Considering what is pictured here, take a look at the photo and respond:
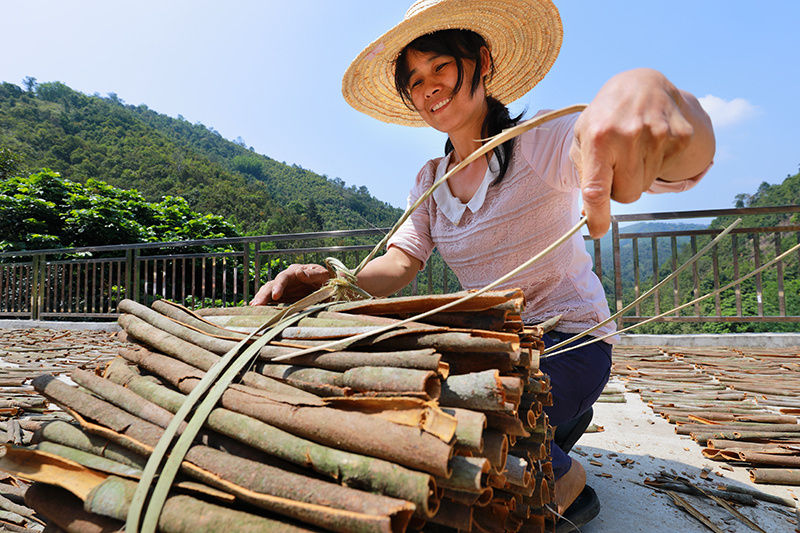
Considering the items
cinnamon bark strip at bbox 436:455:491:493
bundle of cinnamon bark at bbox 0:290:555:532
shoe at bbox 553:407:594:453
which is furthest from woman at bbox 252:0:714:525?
cinnamon bark strip at bbox 436:455:491:493

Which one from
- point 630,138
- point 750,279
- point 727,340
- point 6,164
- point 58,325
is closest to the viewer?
point 630,138

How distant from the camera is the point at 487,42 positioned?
70.7 inches

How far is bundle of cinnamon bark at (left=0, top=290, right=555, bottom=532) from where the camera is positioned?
2.09 feet

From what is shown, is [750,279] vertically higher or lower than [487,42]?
lower

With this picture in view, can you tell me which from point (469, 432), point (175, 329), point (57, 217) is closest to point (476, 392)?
point (469, 432)

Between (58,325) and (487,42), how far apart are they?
8.14 metres

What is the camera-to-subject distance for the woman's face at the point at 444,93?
1.62m

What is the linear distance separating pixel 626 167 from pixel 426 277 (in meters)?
4.89

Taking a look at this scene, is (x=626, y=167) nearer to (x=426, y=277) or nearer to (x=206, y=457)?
(x=206, y=457)

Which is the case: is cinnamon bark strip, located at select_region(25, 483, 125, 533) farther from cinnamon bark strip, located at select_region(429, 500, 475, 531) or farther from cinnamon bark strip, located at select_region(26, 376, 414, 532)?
cinnamon bark strip, located at select_region(429, 500, 475, 531)

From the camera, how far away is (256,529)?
0.63 metres

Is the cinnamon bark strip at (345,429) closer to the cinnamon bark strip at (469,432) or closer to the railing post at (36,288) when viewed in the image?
the cinnamon bark strip at (469,432)

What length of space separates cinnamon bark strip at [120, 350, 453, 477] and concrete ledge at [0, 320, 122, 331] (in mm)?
6912

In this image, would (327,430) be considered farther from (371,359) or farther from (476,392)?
(476,392)
